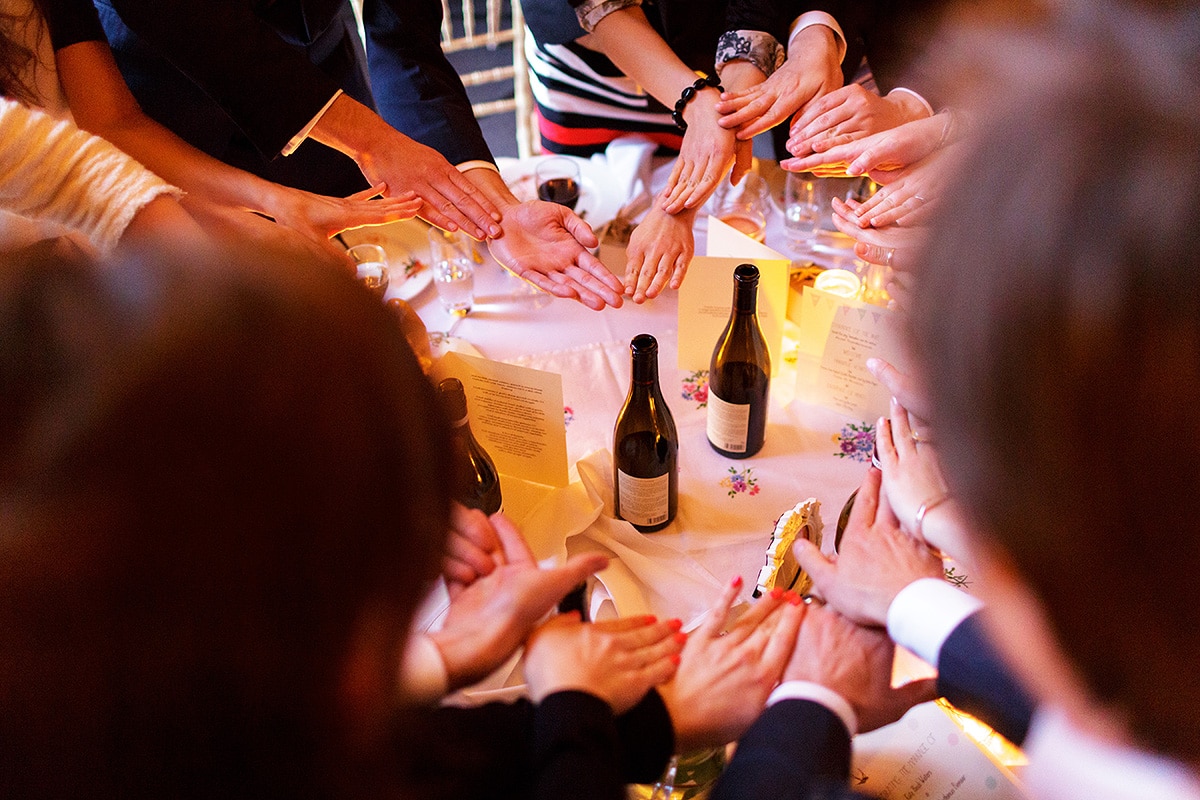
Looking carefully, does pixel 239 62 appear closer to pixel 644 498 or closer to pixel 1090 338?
pixel 644 498

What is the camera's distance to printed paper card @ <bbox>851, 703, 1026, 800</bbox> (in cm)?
74

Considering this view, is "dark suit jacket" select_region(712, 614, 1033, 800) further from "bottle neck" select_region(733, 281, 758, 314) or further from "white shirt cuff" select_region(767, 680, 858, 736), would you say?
"bottle neck" select_region(733, 281, 758, 314)

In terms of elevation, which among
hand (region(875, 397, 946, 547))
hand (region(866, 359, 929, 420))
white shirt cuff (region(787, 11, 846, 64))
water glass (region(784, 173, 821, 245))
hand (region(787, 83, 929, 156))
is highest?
white shirt cuff (region(787, 11, 846, 64))

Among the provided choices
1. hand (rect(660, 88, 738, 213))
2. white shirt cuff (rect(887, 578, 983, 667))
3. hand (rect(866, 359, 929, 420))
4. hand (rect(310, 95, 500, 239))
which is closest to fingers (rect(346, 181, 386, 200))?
hand (rect(310, 95, 500, 239))

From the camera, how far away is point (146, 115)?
146cm

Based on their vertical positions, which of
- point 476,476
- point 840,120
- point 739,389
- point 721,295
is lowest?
point 476,476

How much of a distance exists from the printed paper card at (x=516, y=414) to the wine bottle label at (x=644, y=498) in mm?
88

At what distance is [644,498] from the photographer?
1.01 meters

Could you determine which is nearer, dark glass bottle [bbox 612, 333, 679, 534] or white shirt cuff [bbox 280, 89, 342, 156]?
dark glass bottle [bbox 612, 333, 679, 534]

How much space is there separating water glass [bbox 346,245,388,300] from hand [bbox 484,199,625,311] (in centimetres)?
19

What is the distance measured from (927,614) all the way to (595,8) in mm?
1372

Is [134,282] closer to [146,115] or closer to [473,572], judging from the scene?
[473,572]

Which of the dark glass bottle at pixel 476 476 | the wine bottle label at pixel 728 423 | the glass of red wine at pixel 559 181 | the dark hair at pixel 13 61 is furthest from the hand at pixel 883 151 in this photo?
the dark hair at pixel 13 61

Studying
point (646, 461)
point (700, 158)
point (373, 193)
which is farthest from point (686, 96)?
point (646, 461)
